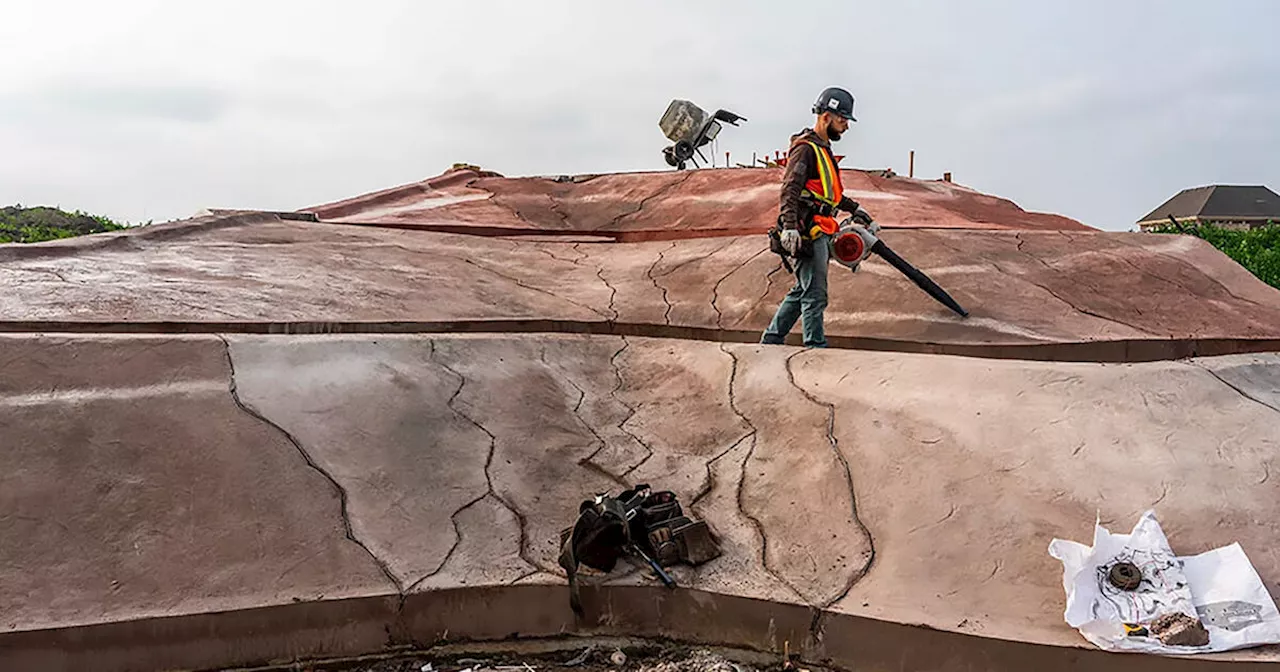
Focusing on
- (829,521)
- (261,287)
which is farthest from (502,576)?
(261,287)

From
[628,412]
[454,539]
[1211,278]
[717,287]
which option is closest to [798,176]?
[717,287]

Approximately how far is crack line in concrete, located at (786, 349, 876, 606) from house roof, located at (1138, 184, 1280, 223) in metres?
29.8

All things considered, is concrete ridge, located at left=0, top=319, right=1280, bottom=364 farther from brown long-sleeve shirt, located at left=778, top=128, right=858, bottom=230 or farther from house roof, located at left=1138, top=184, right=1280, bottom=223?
house roof, located at left=1138, top=184, right=1280, bottom=223

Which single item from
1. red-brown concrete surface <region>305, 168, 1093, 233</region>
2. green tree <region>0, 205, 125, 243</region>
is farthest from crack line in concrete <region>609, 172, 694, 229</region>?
green tree <region>0, 205, 125, 243</region>

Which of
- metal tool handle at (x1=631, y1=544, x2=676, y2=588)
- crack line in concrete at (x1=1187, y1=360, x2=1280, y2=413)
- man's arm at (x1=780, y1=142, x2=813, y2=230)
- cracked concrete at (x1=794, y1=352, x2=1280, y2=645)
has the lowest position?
metal tool handle at (x1=631, y1=544, x2=676, y2=588)

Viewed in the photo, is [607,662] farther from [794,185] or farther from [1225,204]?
[1225,204]

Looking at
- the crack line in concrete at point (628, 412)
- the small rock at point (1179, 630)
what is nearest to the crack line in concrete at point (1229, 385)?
the small rock at point (1179, 630)

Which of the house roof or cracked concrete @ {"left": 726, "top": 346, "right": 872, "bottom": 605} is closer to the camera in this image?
cracked concrete @ {"left": 726, "top": 346, "right": 872, "bottom": 605}

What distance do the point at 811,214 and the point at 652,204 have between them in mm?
4750

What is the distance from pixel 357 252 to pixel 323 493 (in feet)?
10.7

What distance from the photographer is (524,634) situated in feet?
9.25

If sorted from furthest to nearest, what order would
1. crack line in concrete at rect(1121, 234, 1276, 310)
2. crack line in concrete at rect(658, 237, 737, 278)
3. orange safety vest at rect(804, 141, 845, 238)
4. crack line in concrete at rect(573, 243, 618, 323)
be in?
1. crack line in concrete at rect(658, 237, 737, 278)
2. crack line in concrete at rect(1121, 234, 1276, 310)
3. crack line in concrete at rect(573, 243, 618, 323)
4. orange safety vest at rect(804, 141, 845, 238)

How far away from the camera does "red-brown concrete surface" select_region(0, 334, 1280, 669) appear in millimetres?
2623

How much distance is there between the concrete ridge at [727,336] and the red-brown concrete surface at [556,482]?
0.21 m
